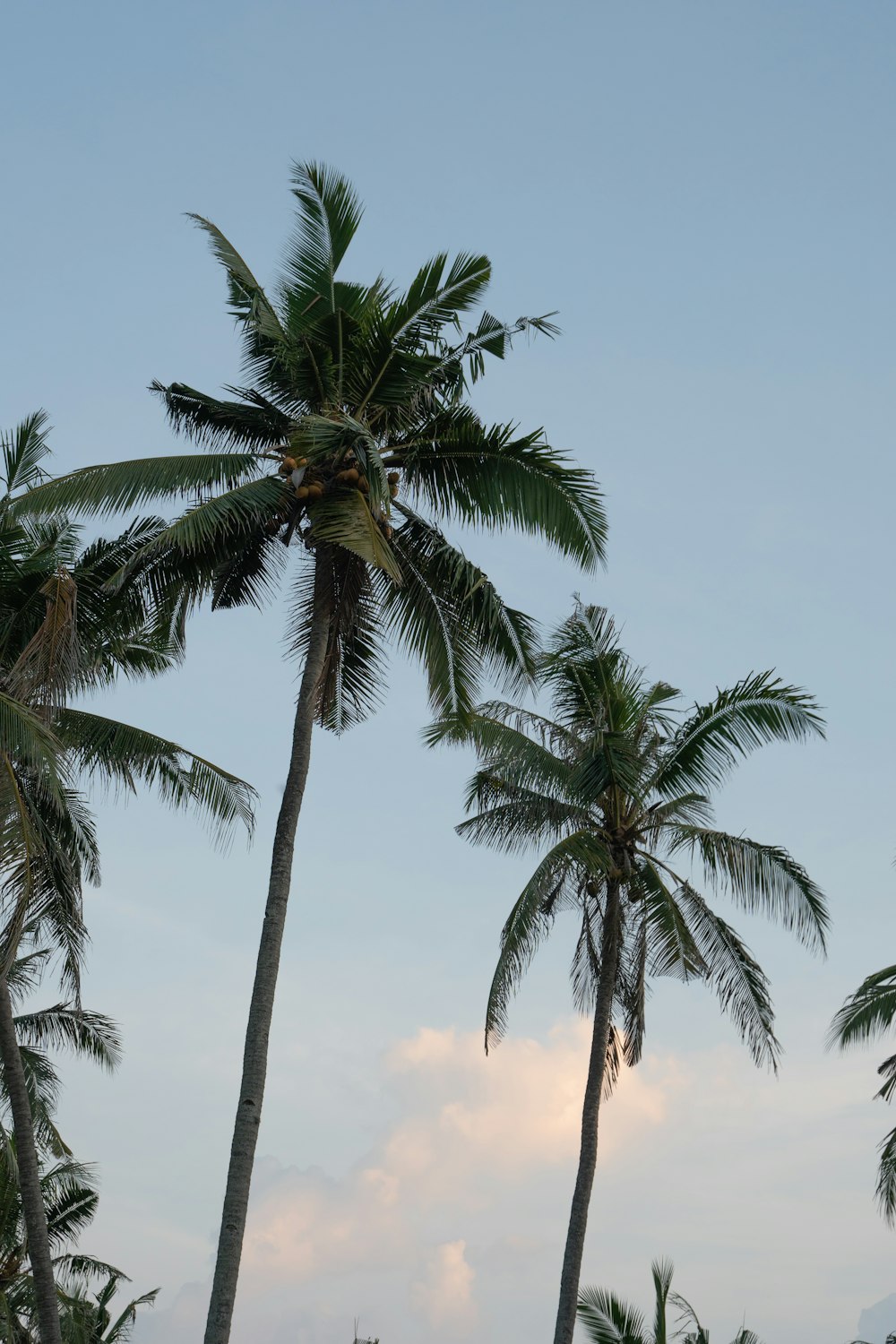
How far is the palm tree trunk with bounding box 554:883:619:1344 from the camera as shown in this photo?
19.3 meters

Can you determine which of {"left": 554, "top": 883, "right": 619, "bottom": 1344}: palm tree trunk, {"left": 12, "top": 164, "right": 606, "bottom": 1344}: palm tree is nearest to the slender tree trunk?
{"left": 12, "top": 164, "right": 606, "bottom": 1344}: palm tree

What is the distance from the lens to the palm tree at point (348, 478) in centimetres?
1627

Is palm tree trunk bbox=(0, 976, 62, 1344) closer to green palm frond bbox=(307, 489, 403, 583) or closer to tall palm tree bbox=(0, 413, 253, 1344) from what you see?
tall palm tree bbox=(0, 413, 253, 1344)

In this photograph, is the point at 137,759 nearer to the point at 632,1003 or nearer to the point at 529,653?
the point at 529,653

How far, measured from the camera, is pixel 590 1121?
2052cm

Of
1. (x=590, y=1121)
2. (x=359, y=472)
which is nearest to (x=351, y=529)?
(x=359, y=472)

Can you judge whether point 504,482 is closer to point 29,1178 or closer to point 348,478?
point 348,478

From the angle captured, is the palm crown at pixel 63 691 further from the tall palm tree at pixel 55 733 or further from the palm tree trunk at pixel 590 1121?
the palm tree trunk at pixel 590 1121

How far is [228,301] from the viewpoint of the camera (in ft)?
58.4

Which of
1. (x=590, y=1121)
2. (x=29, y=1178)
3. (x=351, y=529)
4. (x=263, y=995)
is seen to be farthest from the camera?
(x=590, y=1121)

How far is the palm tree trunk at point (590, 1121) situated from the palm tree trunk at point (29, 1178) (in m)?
6.36

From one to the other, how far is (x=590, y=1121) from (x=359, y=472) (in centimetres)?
972

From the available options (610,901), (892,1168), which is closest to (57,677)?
(610,901)

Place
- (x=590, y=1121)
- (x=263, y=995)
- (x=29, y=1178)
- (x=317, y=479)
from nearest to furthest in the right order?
(x=263, y=995) < (x=317, y=479) < (x=29, y=1178) < (x=590, y=1121)
